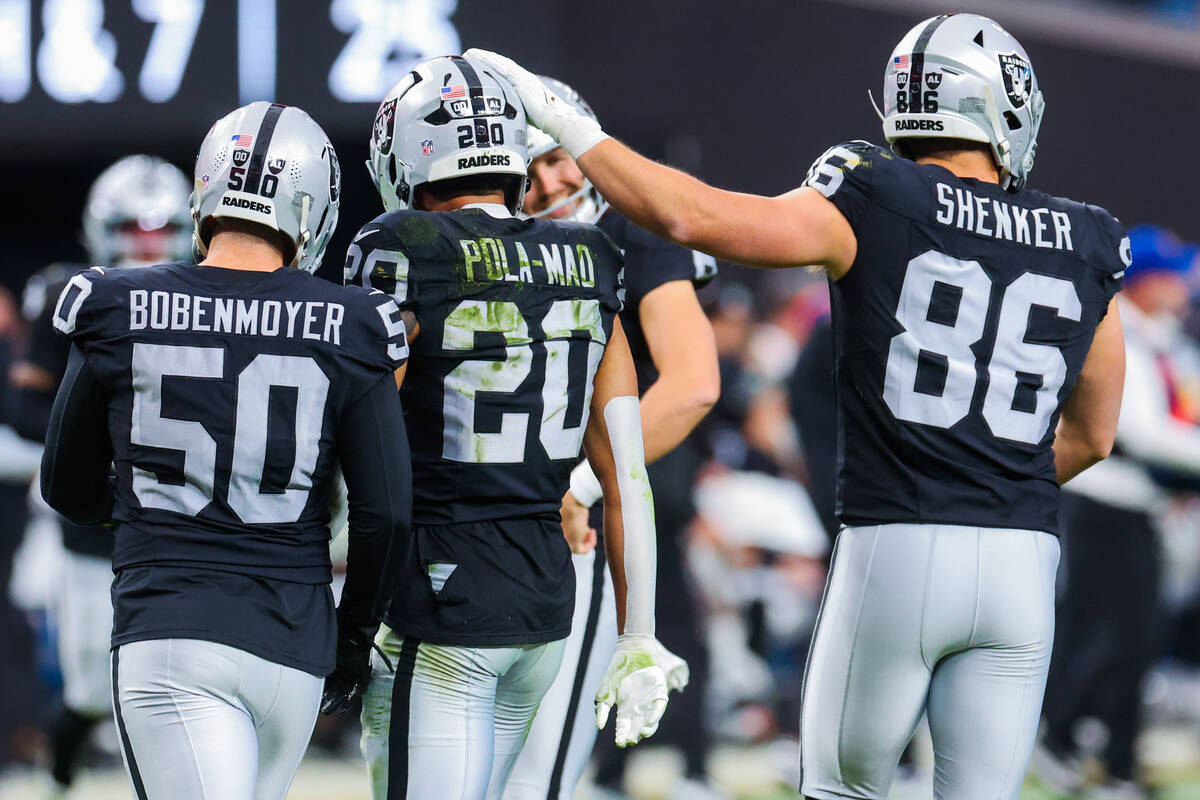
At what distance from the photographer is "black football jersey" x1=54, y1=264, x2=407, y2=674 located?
7.79ft

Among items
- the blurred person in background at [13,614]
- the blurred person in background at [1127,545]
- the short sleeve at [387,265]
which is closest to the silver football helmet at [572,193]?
the short sleeve at [387,265]

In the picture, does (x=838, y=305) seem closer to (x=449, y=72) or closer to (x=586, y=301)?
(x=586, y=301)

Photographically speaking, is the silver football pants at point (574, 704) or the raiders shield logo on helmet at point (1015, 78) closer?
the raiders shield logo on helmet at point (1015, 78)

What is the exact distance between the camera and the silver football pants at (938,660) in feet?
9.11

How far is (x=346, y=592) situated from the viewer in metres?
2.60

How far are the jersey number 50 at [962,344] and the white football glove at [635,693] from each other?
640 mm

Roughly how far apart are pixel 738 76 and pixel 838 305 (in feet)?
19.4

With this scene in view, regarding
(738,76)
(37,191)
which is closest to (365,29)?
(738,76)

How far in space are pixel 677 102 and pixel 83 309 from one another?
6.32 m

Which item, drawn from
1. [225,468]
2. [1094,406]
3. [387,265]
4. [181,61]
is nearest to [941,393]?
[1094,406]

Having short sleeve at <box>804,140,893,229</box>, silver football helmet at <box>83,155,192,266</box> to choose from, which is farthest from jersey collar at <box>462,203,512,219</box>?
silver football helmet at <box>83,155,192,266</box>

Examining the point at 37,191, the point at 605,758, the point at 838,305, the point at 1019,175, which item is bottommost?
the point at 605,758

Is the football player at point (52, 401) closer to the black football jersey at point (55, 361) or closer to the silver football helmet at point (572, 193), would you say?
the black football jersey at point (55, 361)

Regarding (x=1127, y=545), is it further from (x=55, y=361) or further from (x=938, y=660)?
(x=55, y=361)
